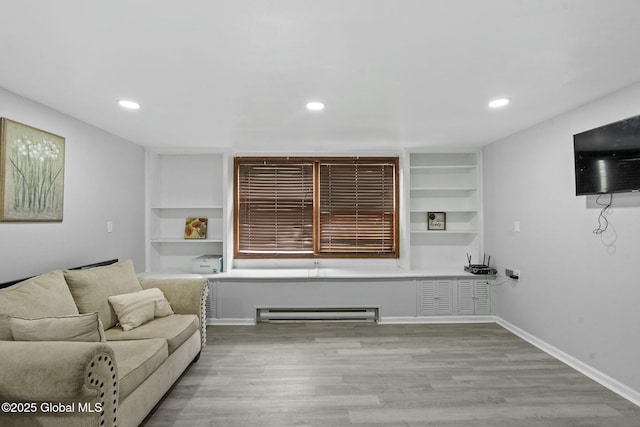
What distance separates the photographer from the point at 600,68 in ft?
6.72

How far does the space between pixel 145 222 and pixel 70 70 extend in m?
2.64

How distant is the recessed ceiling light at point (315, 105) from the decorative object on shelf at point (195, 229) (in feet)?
8.54

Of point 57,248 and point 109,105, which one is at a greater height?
point 109,105

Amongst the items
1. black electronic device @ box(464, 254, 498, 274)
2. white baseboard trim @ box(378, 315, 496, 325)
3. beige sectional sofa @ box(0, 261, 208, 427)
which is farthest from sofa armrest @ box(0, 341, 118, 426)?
black electronic device @ box(464, 254, 498, 274)

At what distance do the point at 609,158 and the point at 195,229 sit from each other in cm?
455

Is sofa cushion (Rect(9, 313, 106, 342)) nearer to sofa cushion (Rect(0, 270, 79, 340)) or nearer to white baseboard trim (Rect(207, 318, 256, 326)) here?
sofa cushion (Rect(0, 270, 79, 340))

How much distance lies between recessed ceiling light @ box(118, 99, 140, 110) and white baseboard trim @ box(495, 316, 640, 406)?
14.7 feet

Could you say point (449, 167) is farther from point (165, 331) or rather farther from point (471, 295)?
point (165, 331)

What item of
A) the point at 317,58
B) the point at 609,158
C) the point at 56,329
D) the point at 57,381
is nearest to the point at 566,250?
the point at 609,158

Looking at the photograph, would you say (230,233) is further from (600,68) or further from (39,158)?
(600,68)

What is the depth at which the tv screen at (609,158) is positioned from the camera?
88.4 inches

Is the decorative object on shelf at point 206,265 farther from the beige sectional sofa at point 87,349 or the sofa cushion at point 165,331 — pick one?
the sofa cushion at point 165,331

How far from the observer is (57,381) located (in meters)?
1.49

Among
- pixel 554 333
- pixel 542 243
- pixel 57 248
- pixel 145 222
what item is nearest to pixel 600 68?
pixel 542 243
